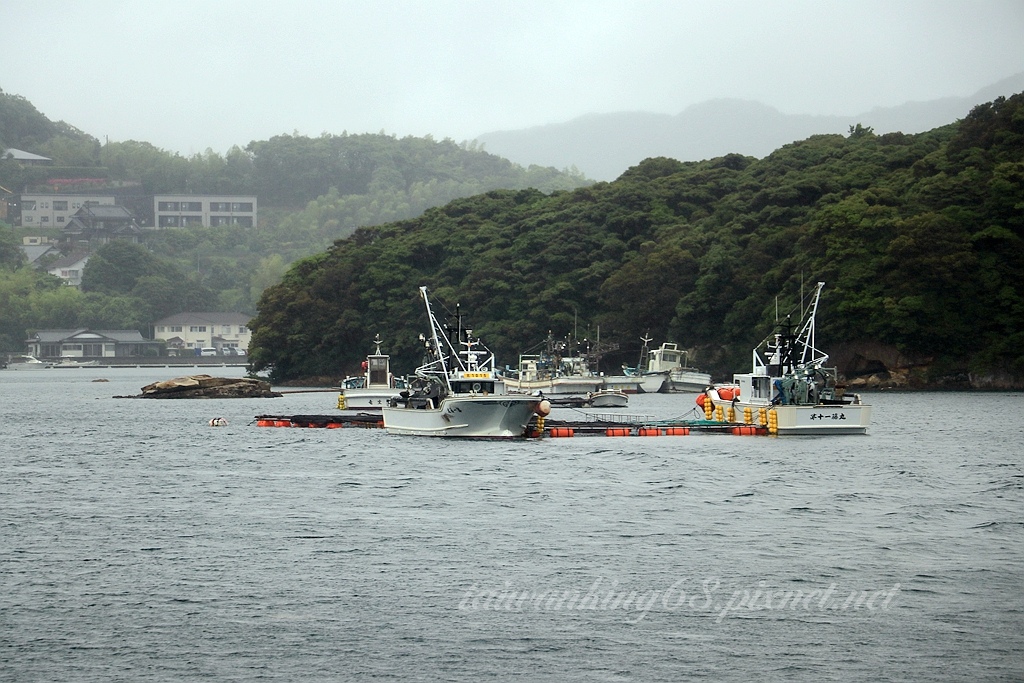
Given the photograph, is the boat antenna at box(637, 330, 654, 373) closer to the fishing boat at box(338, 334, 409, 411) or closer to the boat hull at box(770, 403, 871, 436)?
the fishing boat at box(338, 334, 409, 411)

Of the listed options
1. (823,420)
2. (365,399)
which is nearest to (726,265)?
(365,399)

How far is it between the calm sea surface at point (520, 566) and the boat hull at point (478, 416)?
266 cm

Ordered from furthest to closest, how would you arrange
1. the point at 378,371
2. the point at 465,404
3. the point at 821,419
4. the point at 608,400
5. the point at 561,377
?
the point at 561,377 → the point at 608,400 → the point at 378,371 → the point at 821,419 → the point at 465,404

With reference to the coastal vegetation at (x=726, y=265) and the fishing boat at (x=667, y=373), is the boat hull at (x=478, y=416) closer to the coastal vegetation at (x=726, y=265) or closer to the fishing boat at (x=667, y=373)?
the coastal vegetation at (x=726, y=265)

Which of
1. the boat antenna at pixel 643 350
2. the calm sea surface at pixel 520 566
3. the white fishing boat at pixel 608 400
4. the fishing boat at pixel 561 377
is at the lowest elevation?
the calm sea surface at pixel 520 566

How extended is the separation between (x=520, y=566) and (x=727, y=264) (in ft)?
363

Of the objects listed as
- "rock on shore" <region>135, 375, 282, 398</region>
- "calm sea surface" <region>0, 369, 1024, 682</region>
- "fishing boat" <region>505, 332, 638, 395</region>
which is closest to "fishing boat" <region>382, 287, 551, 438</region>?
"calm sea surface" <region>0, 369, 1024, 682</region>

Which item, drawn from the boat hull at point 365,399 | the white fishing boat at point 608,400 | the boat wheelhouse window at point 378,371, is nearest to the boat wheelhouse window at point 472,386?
the boat hull at point 365,399

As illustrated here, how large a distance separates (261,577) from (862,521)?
19.2 meters

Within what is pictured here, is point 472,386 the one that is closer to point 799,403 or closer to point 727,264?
point 799,403

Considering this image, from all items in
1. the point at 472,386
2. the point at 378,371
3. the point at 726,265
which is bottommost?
the point at 472,386

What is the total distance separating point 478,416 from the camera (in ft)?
222

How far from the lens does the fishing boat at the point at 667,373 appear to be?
140 metres

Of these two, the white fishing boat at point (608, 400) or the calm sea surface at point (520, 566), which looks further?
the white fishing boat at point (608, 400)
